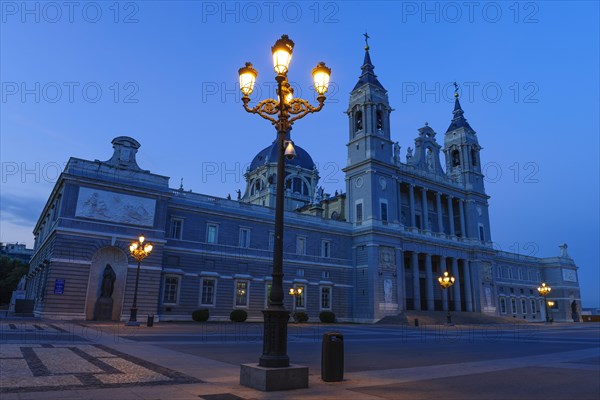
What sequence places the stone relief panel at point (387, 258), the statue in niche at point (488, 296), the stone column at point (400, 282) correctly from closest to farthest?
the stone relief panel at point (387, 258) → the stone column at point (400, 282) → the statue in niche at point (488, 296)

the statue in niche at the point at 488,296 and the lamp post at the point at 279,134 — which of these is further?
the statue in niche at the point at 488,296

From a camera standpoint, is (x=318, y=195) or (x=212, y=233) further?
(x=318, y=195)

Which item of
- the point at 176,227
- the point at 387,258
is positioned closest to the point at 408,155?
the point at 387,258

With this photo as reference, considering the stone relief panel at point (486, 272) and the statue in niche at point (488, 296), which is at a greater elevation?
the stone relief panel at point (486, 272)

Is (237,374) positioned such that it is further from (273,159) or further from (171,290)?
(273,159)

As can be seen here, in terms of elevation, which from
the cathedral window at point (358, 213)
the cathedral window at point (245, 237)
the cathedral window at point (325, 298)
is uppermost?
the cathedral window at point (358, 213)

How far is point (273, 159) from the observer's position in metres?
76.5

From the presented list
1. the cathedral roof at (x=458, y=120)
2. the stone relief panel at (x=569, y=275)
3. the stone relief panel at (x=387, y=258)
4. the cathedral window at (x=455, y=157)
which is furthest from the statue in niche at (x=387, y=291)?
the stone relief panel at (x=569, y=275)

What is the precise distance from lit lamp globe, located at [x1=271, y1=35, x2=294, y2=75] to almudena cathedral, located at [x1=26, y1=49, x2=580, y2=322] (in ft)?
86.4

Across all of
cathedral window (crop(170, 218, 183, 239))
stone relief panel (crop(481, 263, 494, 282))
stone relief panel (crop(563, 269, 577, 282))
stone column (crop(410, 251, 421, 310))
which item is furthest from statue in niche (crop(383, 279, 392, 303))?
stone relief panel (crop(563, 269, 577, 282))

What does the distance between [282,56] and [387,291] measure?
41014 millimetres

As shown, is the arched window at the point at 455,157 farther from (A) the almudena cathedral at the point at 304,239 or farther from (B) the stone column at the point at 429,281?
(B) the stone column at the point at 429,281

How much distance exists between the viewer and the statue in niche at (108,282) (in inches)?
1252

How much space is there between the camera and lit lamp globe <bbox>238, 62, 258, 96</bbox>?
441 inches
